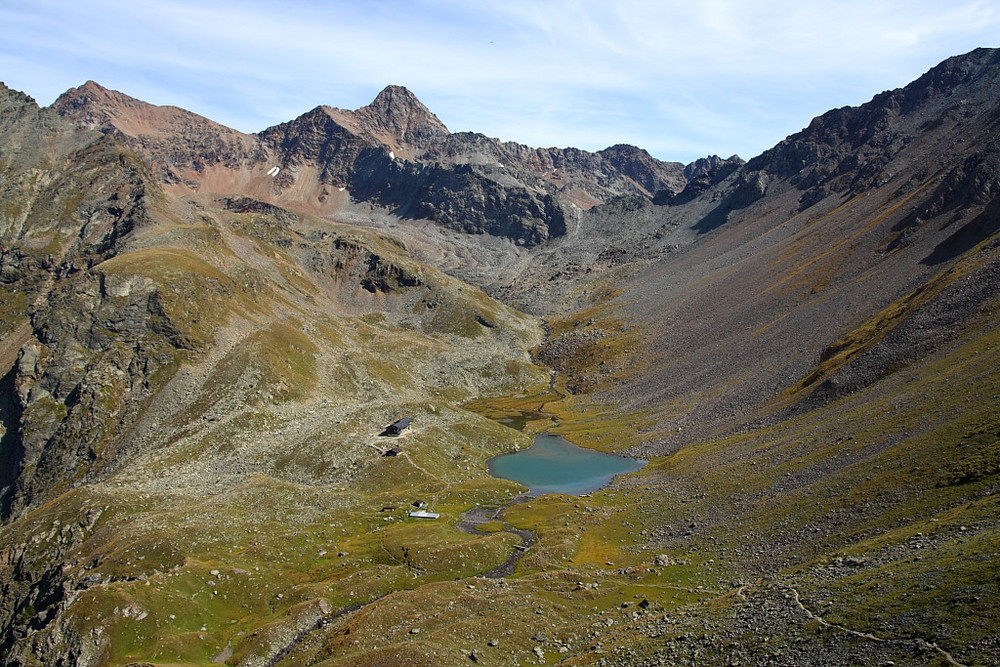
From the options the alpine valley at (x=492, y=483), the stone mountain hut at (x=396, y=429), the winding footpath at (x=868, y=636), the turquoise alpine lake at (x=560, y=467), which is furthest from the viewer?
the stone mountain hut at (x=396, y=429)

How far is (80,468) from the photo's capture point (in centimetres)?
11194

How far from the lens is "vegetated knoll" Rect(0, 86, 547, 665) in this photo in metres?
66.0

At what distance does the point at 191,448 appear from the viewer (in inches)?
4301

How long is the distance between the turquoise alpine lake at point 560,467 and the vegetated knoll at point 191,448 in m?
6.07

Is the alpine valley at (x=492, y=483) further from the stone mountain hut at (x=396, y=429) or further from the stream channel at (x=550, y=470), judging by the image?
the stone mountain hut at (x=396, y=429)

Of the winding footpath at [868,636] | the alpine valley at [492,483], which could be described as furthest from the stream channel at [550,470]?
the winding footpath at [868,636]

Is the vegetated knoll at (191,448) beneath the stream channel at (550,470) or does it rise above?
above

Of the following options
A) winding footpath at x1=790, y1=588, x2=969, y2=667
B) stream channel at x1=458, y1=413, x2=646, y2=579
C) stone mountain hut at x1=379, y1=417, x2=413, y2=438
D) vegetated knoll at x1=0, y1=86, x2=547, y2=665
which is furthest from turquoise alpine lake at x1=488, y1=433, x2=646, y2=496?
winding footpath at x1=790, y1=588, x2=969, y2=667

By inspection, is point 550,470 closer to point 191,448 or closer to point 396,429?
point 396,429

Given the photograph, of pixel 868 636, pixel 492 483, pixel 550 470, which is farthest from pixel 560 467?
→ pixel 868 636

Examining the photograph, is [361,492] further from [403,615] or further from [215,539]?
[403,615]

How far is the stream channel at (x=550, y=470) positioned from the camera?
92.9 metres

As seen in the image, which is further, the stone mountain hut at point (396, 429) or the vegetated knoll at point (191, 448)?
the stone mountain hut at point (396, 429)

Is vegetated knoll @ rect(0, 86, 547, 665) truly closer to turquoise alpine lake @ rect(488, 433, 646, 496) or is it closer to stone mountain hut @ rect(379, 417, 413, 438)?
stone mountain hut @ rect(379, 417, 413, 438)
